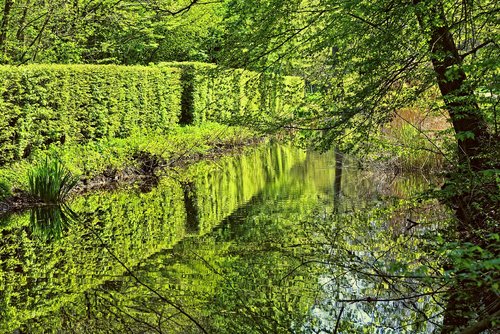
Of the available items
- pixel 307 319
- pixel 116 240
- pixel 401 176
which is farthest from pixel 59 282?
pixel 401 176

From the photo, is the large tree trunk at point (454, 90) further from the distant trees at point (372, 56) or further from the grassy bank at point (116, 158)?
the grassy bank at point (116, 158)

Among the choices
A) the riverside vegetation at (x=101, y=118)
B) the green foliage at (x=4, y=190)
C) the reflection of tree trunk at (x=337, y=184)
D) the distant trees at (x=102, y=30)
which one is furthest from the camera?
the riverside vegetation at (x=101, y=118)

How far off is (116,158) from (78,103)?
1601 mm

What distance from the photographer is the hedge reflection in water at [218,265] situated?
441cm

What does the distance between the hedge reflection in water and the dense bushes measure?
1.58 meters

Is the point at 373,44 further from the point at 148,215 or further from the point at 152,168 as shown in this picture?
the point at 152,168

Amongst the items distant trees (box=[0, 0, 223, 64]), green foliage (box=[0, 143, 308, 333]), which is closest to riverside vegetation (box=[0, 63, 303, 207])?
distant trees (box=[0, 0, 223, 64])

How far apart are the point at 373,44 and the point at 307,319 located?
9.57 ft

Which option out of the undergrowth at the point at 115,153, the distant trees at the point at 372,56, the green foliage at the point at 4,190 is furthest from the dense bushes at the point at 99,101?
the green foliage at the point at 4,190

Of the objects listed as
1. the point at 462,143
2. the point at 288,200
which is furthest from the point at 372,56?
the point at 288,200

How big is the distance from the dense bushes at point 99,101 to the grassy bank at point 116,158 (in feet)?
1.21

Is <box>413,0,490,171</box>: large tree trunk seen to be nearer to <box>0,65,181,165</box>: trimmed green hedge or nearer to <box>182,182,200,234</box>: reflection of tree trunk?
<box>182,182,200,234</box>: reflection of tree trunk

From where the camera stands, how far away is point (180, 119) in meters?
19.1

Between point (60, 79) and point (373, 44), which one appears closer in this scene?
point (373, 44)
